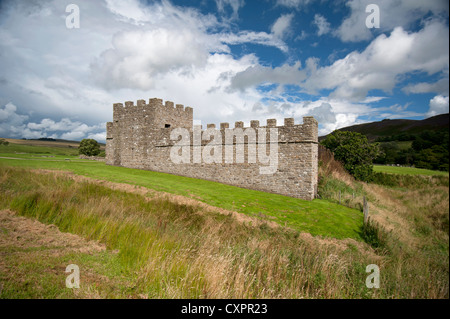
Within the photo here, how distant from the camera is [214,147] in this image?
17953 millimetres

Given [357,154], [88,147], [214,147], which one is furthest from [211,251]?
[88,147]

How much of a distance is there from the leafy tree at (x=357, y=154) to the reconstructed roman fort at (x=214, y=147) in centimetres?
606

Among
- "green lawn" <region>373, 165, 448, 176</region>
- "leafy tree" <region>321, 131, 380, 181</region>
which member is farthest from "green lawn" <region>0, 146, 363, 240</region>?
"green lawn" <region>373, 165, 448, 176</region>

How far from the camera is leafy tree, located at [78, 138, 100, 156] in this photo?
46.7 meters

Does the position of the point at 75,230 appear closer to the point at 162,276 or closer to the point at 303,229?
the point at 162,276

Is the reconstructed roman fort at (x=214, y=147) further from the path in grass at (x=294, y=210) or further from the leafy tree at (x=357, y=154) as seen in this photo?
the leafy tree at (x=357, y=154)

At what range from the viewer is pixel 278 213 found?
1120 centimetres

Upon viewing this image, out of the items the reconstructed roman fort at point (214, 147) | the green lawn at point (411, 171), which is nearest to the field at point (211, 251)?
the green lawn at point (411, 171)

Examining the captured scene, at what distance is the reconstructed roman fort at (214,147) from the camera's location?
14773mm

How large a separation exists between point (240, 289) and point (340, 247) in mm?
5903

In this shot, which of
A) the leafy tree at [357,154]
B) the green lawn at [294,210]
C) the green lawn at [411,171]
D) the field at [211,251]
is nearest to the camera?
the green lawn at [411,171]

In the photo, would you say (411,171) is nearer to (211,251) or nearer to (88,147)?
(211,251)

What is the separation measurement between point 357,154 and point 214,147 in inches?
533

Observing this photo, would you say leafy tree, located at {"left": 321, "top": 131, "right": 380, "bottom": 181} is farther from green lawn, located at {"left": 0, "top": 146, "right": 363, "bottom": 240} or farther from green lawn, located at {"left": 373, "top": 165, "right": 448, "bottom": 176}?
green lawn, located at {"left": 0, "top": 146, "right": 363, "bottom": 240}
